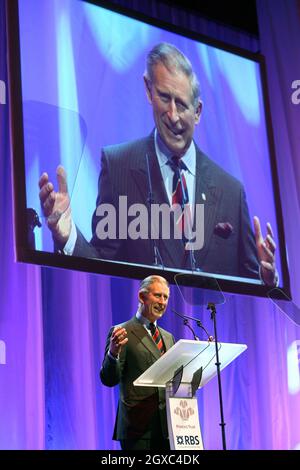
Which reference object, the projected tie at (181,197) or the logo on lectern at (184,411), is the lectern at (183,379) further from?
the projected tie at (181,197)

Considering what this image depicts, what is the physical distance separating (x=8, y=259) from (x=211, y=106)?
1699 mm

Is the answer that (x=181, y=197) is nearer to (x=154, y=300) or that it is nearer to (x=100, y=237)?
(x=100, y=237)

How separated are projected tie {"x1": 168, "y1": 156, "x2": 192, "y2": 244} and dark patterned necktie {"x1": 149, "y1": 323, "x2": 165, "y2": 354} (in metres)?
0.94

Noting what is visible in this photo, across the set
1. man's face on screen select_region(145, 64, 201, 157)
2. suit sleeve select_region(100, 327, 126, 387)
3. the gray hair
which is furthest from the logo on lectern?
the gray hair

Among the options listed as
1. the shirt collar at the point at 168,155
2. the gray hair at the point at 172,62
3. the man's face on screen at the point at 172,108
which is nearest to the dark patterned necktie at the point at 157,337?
the shirt collar at the point at 168,155

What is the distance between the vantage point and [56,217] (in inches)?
160

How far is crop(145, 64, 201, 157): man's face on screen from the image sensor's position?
4.88 meters

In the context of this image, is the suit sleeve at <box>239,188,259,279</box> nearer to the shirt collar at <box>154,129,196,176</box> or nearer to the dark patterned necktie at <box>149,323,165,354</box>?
the shirt collar at <box>154,129,196,176</box>

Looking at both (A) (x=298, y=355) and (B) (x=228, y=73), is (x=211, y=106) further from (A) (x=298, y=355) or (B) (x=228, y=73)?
(A) (x=298, y=355)

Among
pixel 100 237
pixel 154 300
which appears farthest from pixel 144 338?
pixel 100 237

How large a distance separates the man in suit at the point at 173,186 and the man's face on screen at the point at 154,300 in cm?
52

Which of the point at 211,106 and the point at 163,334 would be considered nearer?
the point at 163,334

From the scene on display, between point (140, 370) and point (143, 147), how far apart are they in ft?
5.19
